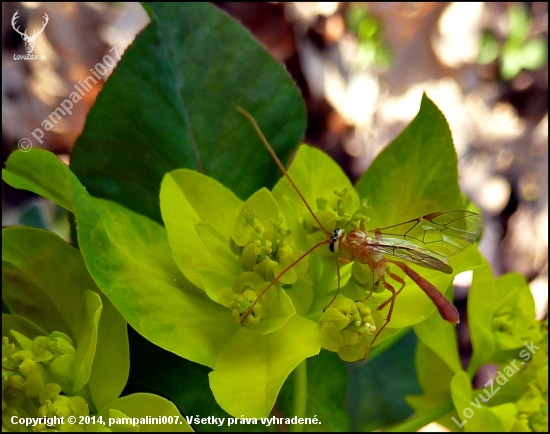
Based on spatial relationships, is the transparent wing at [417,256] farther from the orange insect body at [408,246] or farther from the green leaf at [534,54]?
the green leaf at [534,54]

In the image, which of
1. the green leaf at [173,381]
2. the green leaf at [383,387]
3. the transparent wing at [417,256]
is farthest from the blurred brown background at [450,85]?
the green leaf at [173,381]

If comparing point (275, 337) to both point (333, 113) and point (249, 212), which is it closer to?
point (249, 212)

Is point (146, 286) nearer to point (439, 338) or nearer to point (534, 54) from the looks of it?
point (439, 338)

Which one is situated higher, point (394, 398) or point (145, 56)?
point (145, 56)

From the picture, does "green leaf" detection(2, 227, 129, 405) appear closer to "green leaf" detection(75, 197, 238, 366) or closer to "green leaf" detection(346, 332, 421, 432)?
"green leaf" detection(75, 197, 238, 366)

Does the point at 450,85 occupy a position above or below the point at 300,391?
above

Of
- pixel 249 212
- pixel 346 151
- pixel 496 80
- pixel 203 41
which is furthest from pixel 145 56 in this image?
pixel 496 80

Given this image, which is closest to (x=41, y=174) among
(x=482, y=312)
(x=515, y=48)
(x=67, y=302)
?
(x=67, y=302)
